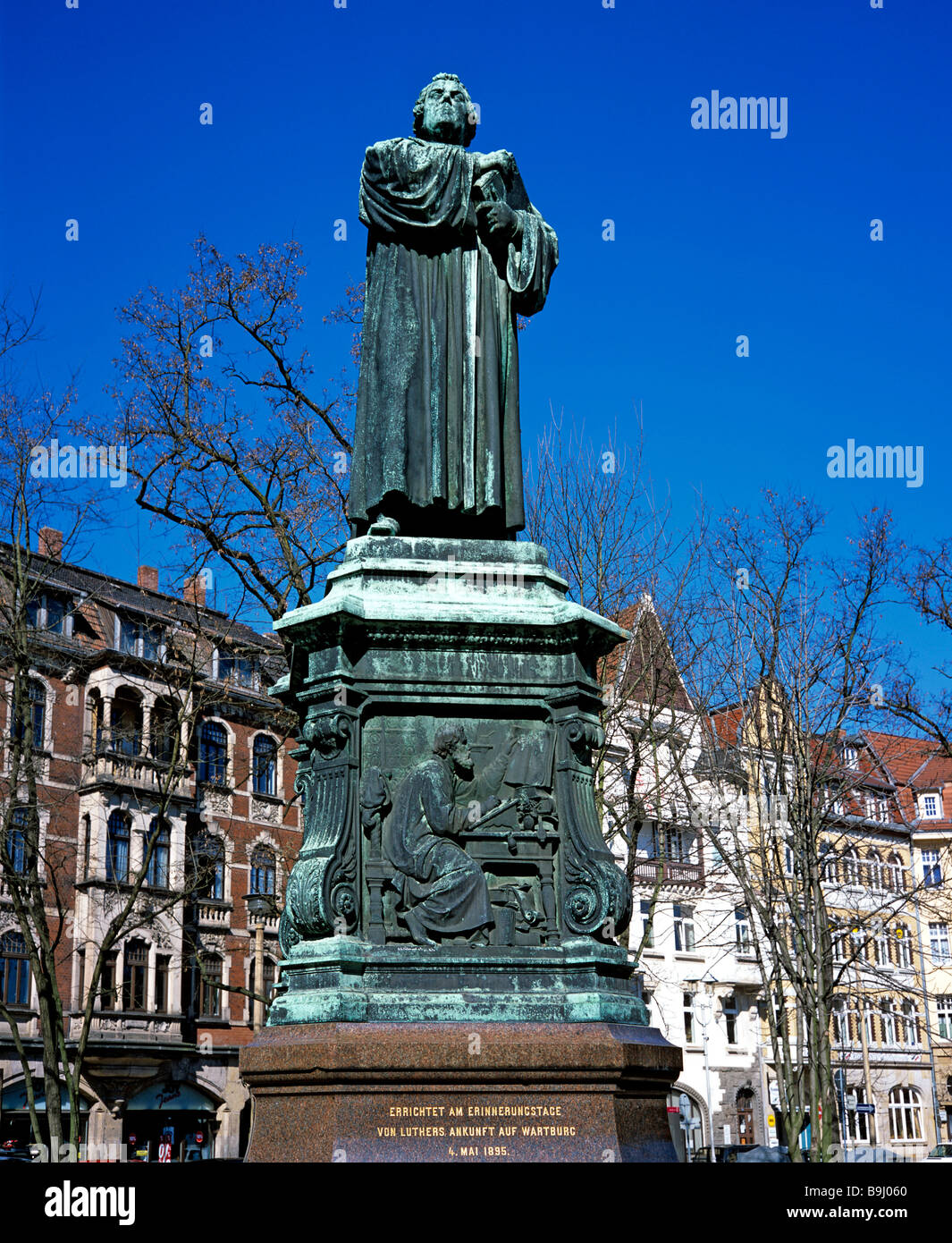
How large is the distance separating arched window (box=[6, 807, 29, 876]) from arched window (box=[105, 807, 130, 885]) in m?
2.78

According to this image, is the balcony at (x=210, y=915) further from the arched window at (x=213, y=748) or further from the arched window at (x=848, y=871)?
the arched window at (x=848, y=871)

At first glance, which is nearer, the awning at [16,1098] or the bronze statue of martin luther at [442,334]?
the bronze statue of martin luther at [442,334]

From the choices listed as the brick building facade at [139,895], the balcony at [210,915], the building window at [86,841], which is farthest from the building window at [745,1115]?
the building window at [86,841]

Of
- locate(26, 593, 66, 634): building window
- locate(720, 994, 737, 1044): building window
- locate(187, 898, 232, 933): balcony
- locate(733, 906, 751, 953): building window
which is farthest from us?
locate(720, 994, 737, 1044): building window

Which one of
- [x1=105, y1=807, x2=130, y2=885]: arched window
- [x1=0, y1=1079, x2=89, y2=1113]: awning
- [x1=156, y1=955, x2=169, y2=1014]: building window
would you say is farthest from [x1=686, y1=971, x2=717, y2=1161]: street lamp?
[x1=0, y1=1079, x2=89, y2=1113]: awning

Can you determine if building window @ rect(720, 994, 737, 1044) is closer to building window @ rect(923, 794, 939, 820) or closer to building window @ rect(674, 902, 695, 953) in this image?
building window @ rect(674, 902, 695, 953)

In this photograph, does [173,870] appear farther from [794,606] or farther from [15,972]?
[794,606]

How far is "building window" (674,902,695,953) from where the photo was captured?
175 feet

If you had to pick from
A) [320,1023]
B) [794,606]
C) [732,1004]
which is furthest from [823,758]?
[732,1004]

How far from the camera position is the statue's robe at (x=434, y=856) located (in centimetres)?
706

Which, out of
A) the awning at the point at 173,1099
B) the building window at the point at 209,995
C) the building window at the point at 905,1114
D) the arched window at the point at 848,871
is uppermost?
the arched window at the point at 848,871

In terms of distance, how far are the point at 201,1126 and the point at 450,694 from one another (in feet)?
131

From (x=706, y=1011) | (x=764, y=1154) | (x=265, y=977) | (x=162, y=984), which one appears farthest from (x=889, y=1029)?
(x=162, y=984)

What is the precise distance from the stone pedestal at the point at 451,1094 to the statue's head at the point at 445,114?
17.1 feet
